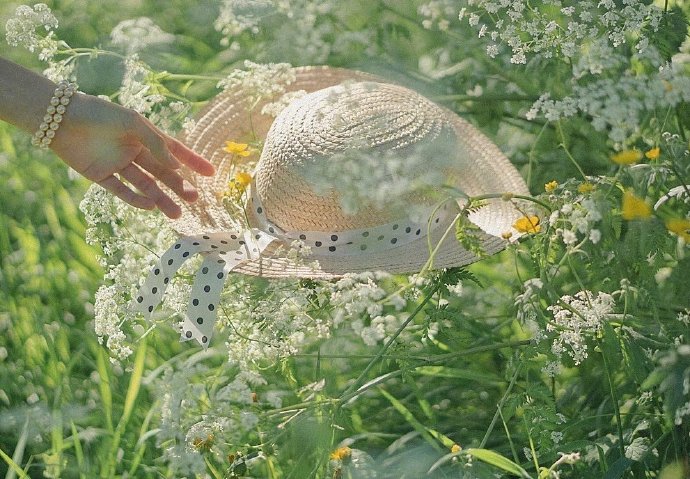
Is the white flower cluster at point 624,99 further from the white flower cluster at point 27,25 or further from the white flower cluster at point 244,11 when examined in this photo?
the white flower cluster at point 27,25

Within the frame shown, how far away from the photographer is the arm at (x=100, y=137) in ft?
6.64

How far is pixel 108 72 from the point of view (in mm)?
3234

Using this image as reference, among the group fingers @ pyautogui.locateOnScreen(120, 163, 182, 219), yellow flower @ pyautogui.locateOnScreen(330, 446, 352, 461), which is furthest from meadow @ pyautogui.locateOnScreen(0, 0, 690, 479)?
fingers @ pyautogui.locateOnScreen(120, 163, 182, 219)

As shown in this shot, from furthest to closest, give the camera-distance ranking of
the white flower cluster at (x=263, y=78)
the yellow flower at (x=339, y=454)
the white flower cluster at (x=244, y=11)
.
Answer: the white flower cluster at (x=244, y=11)
the white flower cluster at (x=263, y=78)
the yellow flower at (x=339, y=454)

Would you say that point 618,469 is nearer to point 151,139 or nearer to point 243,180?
point 243,180

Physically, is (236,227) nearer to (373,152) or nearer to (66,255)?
(373,152)

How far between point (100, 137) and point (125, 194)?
5.0 inches

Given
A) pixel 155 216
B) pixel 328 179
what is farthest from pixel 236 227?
pixel 328 179

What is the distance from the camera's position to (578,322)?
5.68 ft

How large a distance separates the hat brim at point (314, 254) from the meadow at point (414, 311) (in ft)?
0.15

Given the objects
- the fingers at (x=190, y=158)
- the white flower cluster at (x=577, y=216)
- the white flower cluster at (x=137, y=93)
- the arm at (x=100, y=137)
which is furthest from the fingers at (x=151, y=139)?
the white flower cluster at (x=577, y=216)

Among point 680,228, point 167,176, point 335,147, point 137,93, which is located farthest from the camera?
point 137,93

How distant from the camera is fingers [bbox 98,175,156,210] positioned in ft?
6.88

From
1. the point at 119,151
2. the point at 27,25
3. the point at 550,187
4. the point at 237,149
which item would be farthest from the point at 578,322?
the point at 27,25
